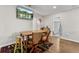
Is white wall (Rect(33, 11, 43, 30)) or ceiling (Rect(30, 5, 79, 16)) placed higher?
ceiling (Rect(30, 5, 79, 16))

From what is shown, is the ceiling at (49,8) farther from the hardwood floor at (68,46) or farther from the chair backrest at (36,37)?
the hardwood floor at (68,46)

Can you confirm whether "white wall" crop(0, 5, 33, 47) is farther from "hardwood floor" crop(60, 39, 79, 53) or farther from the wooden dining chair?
"hardwood floor" crop(60, 39, 79, 53)

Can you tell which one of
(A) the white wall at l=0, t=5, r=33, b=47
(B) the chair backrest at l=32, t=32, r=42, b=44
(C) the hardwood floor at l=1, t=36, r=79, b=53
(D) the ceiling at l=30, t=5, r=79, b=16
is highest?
(D) the ceiling at l=30, t=5, r=79, b=16

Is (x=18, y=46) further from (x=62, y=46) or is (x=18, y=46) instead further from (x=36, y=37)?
(x=62, y=46)

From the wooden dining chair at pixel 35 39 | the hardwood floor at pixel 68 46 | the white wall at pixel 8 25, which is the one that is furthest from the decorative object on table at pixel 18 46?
the hardwood floor at pixel 68 46

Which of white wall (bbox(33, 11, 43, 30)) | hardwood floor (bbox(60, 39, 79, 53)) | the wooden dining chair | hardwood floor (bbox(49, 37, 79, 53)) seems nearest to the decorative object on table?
the wooden dining chair

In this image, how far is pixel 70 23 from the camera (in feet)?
4.77

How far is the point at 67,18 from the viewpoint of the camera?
147cm

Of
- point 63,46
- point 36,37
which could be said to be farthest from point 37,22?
point 63,46

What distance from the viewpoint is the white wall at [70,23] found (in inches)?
55.9

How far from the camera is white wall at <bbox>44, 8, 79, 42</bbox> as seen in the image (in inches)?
55.9
